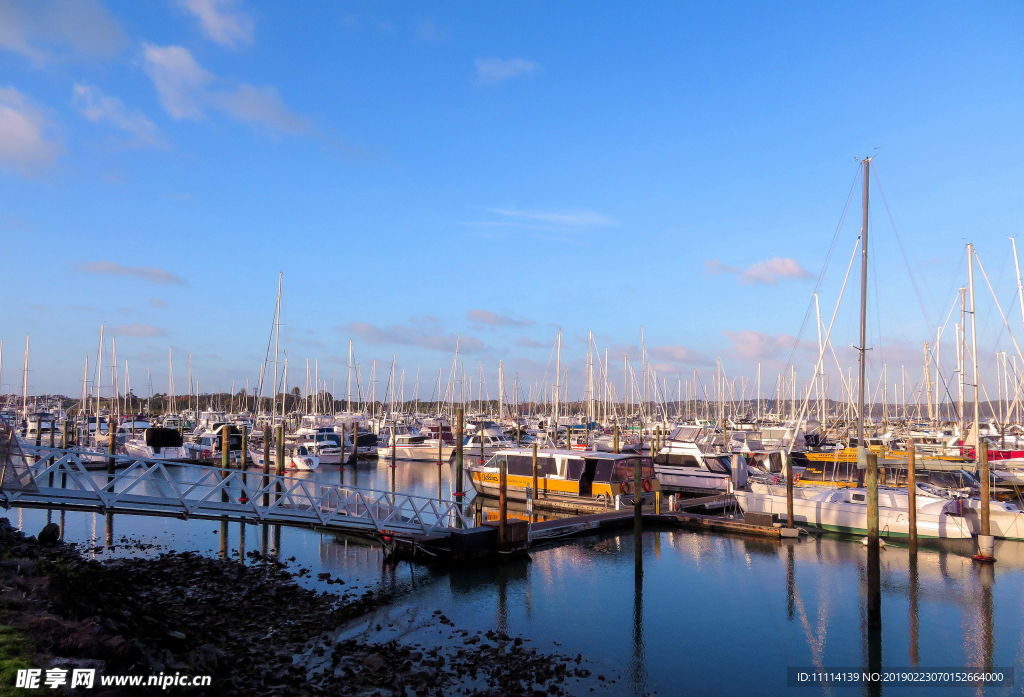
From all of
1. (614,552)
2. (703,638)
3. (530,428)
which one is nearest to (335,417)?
(530,428)

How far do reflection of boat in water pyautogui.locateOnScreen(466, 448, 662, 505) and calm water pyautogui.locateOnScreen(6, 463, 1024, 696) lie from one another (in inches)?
204

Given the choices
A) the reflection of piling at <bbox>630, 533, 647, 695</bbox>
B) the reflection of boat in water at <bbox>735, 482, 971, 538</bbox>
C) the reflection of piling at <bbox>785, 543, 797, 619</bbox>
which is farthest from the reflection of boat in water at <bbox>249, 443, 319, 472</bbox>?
the reflection of piling at <bbox>785, 543, 797, 619</bbox>

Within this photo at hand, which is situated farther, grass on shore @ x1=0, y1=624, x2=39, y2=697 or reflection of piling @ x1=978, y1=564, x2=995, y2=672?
reflection of piling @ x1=978, y1=564, x2=995, y2=672

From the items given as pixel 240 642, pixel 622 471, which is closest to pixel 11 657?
pixel 240 642

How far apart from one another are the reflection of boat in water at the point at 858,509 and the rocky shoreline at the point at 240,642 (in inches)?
752

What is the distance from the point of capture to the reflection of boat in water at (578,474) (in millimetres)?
34031

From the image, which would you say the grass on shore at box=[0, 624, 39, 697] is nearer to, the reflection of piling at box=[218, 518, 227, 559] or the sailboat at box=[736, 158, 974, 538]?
the reflection of piling at box=[218, 518, 227, 559]

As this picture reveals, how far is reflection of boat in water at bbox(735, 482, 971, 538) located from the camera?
2714cm

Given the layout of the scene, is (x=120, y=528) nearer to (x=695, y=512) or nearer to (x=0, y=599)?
(x=0, y=599)

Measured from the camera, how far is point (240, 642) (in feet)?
47.4

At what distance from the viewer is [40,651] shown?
9.14 m

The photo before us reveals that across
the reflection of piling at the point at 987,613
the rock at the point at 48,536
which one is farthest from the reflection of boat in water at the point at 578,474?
the rock at the point at 48,536

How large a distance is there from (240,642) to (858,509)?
83.4 ft

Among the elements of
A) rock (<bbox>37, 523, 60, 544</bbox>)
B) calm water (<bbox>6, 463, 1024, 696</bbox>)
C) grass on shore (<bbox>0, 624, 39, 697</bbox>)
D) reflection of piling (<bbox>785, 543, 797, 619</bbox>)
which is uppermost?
grass on shore (<bbox>0, 624, 39, 697</bbox>)
